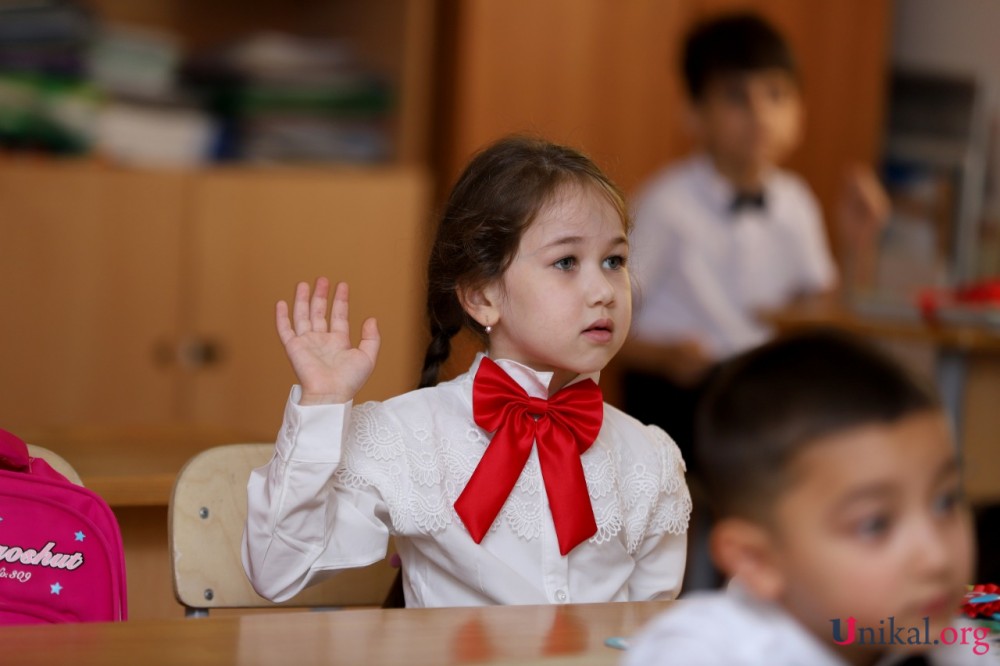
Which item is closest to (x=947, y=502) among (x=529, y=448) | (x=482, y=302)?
(x=529, y=448)

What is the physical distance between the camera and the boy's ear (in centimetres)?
84

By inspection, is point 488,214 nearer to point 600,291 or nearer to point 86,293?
point 600,291

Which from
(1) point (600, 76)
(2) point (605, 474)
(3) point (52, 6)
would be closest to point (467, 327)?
(2) point (605, 474)

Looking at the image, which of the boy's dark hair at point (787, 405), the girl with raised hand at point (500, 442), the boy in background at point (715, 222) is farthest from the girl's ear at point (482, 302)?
the boy in background at point (715, 222)

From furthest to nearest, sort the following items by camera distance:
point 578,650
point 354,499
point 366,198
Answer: point 366,198 < point 354,499 < point 578,650

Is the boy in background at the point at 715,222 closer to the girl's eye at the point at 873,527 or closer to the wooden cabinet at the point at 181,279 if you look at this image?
the wooden cabinet at the point at 181,279

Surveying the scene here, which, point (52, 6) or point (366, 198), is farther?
point (366, 198)

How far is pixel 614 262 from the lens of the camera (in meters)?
1.45

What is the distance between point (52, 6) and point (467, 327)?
6.42 ft

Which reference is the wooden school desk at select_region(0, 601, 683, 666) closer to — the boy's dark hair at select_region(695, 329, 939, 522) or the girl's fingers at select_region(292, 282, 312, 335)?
the boy's dark hair at select_region(695, 329, 939, 522)

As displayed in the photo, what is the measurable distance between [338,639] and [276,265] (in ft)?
7.53

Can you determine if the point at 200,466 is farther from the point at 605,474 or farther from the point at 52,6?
the point at 52,6

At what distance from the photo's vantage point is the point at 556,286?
55.4 inches

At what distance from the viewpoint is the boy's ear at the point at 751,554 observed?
0.84 m
